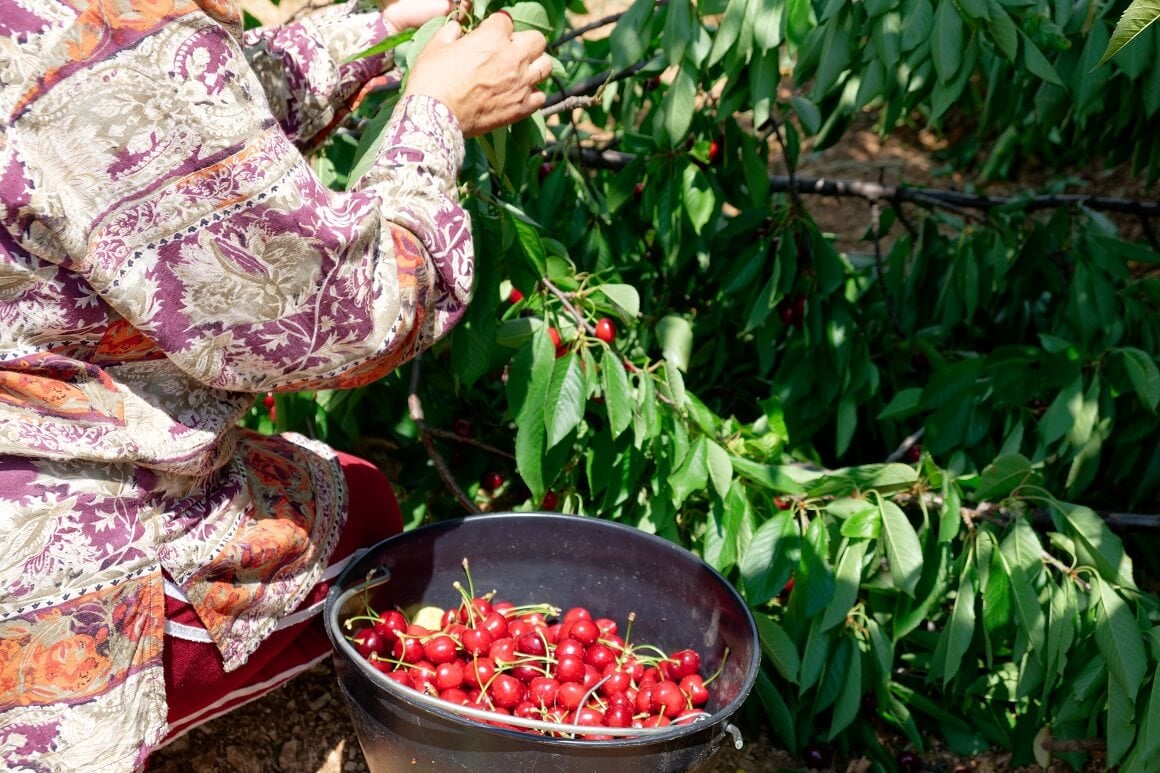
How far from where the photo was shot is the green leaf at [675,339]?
6.47 feet

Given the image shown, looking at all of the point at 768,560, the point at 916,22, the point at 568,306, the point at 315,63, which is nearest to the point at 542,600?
the point at 768,560

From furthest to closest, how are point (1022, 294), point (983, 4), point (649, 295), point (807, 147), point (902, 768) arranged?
point (807, 147) → point (1022, 294) → point (649, 295) → point (902, 768) → point (983, 4)

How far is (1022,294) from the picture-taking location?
2.54 metres

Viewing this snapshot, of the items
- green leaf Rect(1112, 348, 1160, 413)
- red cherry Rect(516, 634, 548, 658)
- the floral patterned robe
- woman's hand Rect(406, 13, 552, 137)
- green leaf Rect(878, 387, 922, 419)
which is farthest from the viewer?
green leaf Rect(878, 387, 922, 419)

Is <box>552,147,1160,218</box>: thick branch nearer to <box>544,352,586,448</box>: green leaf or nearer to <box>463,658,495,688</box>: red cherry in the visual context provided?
<box>544,352,586,448</box>: green leaf

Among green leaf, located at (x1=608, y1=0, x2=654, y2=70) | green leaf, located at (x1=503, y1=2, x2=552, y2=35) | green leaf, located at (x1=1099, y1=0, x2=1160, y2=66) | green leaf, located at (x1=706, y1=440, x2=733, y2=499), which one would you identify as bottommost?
green leaf, located at (x1=706, y1=440, x2=733, y2=499)

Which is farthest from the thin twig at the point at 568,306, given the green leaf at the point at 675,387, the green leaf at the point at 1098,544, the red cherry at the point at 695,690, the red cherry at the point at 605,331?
the green leaf at the point at 1098,544

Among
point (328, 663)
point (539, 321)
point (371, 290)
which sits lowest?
point (328, 663)

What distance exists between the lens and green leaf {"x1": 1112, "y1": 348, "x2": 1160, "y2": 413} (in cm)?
187

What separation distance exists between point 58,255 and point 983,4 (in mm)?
1325

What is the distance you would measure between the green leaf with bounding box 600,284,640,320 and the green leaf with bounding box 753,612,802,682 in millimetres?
516

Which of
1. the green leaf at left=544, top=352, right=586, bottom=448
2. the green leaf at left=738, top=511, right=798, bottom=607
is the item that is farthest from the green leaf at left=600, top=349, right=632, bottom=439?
the green leaf at left=738, top=511, right=798, bottom=607

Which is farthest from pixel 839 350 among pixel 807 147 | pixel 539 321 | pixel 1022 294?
pixel 807 147

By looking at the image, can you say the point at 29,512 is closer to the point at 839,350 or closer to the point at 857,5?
the point at 857,5
